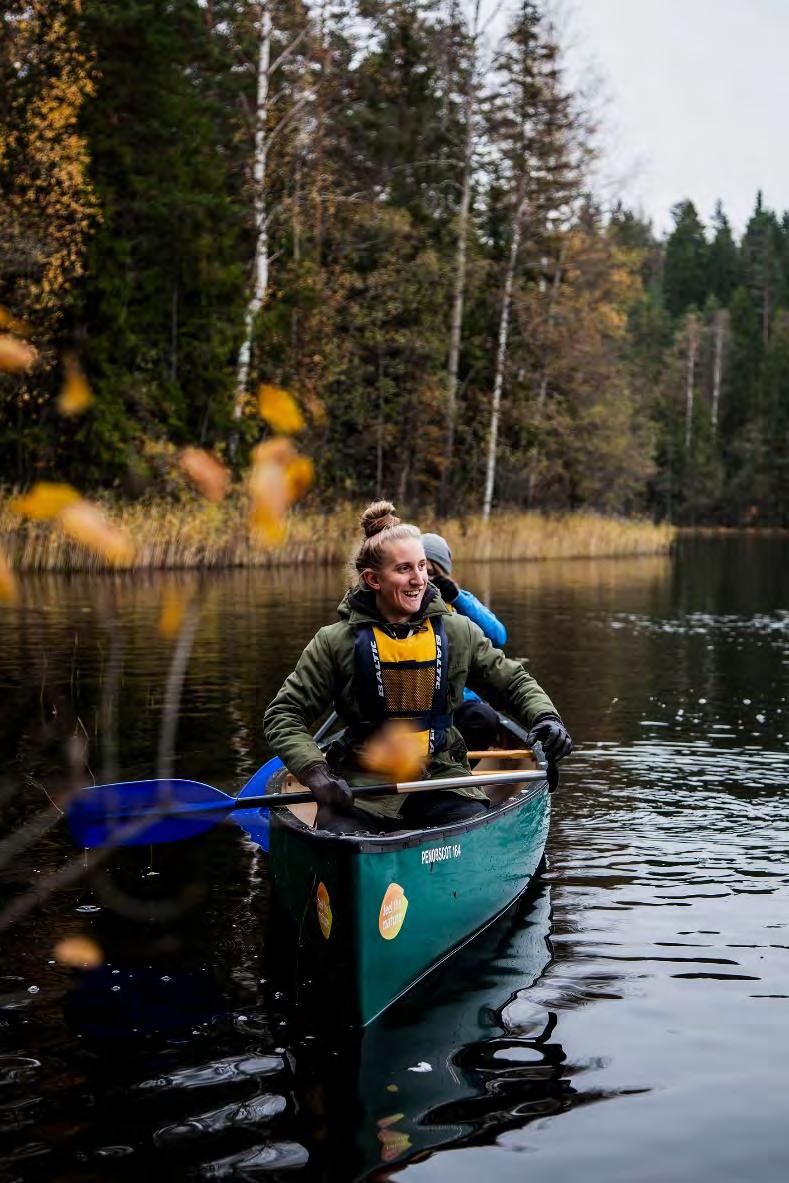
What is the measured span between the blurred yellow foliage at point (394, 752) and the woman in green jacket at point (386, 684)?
2 cm

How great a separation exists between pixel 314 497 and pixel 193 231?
21.0ft

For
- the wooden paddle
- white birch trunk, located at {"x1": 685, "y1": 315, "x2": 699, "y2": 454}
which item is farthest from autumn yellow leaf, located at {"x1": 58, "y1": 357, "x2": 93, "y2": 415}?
white birch trunk, located at {"x1": 685, "y1": 315, "x2": 699, "y2": 454}

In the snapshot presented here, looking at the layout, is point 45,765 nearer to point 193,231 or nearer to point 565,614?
point 565,614

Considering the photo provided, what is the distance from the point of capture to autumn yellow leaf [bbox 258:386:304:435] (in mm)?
25939

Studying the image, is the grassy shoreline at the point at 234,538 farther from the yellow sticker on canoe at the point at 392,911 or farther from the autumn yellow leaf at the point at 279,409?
the yellow sticker on canoe at the point at 392,911

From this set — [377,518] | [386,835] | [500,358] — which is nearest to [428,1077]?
[386,835]

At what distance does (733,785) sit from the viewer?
314 inches

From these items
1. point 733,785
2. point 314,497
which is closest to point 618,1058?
point 733,785

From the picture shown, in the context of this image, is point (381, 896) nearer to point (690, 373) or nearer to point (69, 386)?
point (69, 386)

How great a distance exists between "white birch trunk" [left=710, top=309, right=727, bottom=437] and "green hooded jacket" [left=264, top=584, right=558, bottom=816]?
70419 mm

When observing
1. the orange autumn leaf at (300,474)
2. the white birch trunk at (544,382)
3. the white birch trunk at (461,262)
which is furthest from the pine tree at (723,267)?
the orange autumn leaf at (300,474)

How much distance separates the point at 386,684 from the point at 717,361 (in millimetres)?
72279

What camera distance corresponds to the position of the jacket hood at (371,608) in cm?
497

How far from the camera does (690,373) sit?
227 feet
